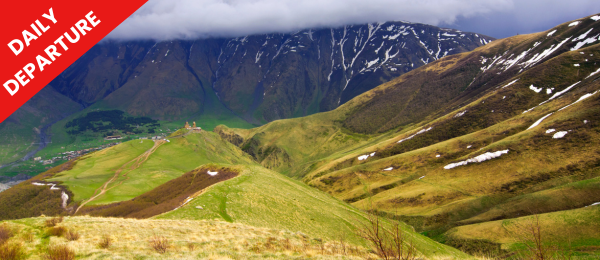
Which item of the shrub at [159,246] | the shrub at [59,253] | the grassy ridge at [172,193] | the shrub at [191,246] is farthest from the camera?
the grassy ridge at [172,193]

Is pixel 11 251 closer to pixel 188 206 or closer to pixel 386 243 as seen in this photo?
pixel 188 206

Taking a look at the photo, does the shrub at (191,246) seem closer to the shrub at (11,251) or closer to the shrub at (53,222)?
the shrub at (11,251)

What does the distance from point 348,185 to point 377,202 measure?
23056 mm

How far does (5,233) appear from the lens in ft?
53.4

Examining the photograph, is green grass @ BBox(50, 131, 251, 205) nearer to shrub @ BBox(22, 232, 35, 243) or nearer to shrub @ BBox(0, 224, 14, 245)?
shrub @ BBox(0, 224, 14, 245)

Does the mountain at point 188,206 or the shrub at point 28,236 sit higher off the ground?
the shrub at point 28,236

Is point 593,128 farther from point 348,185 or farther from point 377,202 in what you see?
point 348,185

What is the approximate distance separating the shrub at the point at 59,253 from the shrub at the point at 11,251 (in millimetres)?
1104

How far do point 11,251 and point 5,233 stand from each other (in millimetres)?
3536

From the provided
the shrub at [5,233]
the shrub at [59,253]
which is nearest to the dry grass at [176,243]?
the shrub at [59,253]

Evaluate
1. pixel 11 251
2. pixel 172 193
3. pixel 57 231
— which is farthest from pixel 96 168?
pixel 11 251

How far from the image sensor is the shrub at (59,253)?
1390cm

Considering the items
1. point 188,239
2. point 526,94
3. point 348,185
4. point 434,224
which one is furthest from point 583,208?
point 526,94

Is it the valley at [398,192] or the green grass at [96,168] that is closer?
the valley at [398,192]
